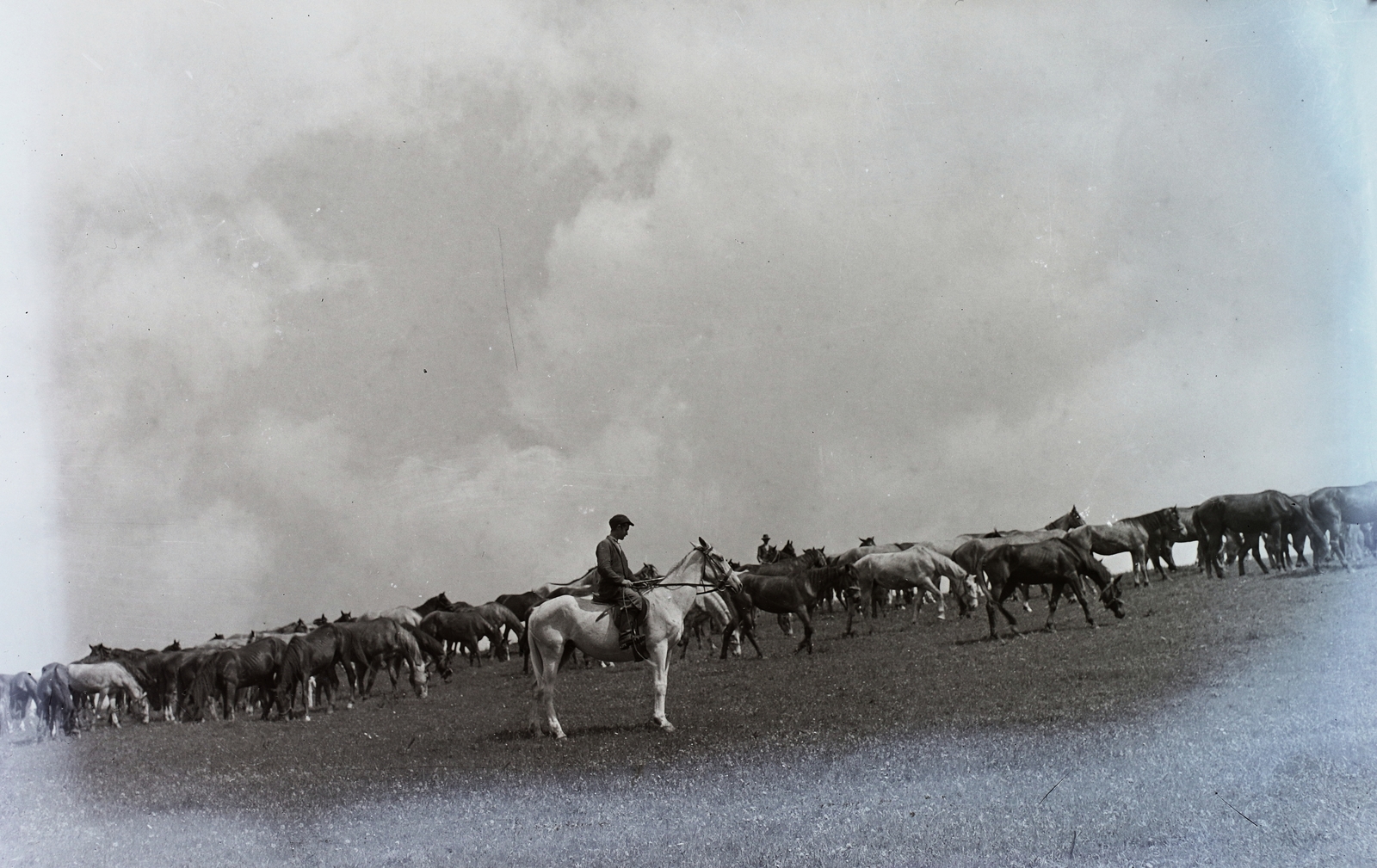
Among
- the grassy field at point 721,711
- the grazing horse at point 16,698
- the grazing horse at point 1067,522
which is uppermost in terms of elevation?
the grazing horse at point 1067,522

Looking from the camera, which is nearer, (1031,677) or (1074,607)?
(1031,677)

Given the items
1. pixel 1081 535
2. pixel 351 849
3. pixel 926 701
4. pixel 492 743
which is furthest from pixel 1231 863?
pixel 351 849

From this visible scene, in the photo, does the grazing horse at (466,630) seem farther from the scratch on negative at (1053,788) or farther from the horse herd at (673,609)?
the scratch on negative at (1053,788)

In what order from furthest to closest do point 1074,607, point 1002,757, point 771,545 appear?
point 1074,607
point 771,545
point 1002,757

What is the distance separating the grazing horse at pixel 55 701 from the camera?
1207cm

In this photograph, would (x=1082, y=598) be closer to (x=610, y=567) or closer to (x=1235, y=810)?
(x=1235, y=810)

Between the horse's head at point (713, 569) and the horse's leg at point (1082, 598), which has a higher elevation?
the horse's head at point (713, 569)

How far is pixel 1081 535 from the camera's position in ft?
42.9

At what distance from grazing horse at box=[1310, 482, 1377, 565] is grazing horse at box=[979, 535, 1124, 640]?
277cm

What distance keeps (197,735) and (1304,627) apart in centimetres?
1329

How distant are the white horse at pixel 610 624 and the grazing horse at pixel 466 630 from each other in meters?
2.57

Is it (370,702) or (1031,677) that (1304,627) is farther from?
(370,702)

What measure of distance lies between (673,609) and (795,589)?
12.5ft

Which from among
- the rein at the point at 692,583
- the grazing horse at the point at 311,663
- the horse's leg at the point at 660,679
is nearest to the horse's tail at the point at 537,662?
the horse's leg at the point at 660,679
